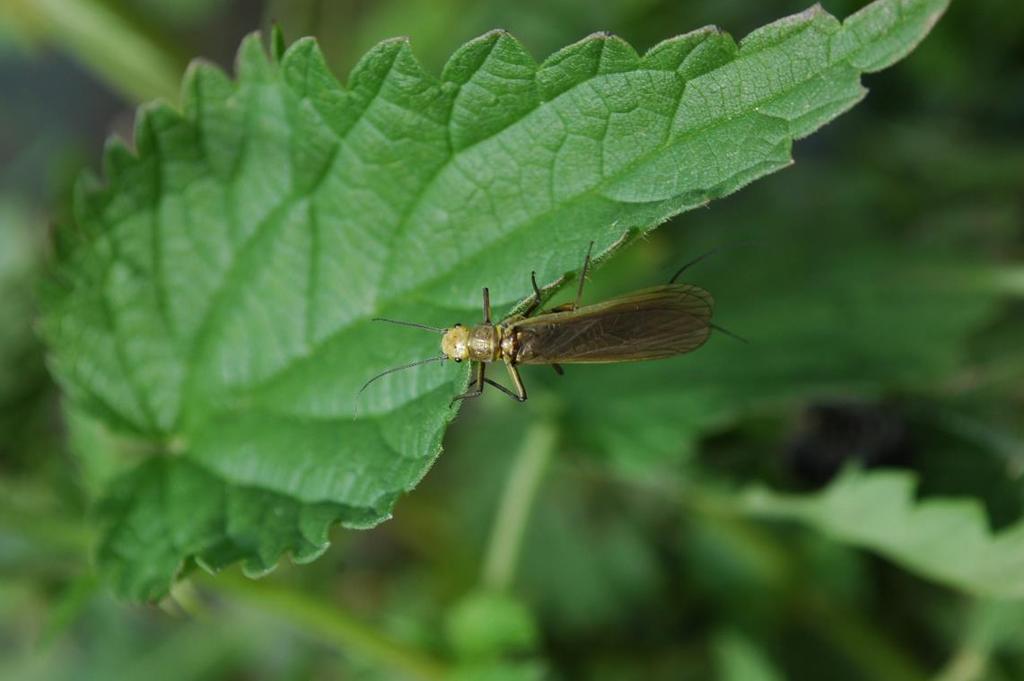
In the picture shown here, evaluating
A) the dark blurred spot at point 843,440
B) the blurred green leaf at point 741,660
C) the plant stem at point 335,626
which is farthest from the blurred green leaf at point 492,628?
the dark blurred spot at point 843,440

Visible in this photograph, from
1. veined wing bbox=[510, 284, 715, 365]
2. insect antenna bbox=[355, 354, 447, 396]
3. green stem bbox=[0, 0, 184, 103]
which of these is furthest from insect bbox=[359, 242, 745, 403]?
green stem bbox=[0, 0, 184, 103]

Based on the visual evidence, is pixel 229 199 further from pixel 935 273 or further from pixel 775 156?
pixel 935 273

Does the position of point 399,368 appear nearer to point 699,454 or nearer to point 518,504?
point 518,504

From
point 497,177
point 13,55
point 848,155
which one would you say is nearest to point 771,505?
point 497,177

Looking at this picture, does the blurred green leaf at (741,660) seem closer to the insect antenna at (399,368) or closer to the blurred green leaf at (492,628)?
the blurred green leaf at (492,628)

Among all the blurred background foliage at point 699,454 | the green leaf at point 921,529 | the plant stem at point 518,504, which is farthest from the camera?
the plant stem at point 518,504

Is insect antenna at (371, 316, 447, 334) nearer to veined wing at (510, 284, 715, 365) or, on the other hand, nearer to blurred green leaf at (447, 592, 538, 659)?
veined wing at (510, 284, 715, 365)
